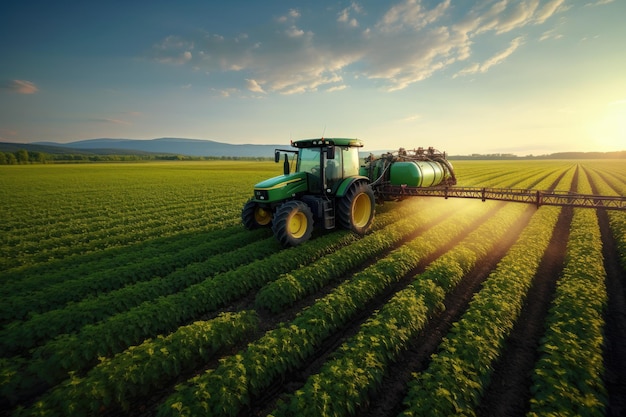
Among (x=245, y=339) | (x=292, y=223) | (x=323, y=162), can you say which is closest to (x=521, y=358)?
(x=245, y=339)

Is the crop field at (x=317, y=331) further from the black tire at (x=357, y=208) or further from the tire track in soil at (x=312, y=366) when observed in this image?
the black tire at (x=357, y=208)

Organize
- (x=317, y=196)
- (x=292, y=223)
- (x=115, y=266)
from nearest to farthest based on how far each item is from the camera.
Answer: (x=115, y=266), (x=292, y=223), (x=317, y=196)

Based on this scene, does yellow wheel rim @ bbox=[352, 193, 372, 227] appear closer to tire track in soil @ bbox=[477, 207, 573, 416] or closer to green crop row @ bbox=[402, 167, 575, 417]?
green crop row @ bbox=[402, 167, 575, 417]

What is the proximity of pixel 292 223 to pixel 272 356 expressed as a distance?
5052 mm

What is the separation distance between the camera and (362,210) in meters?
11.4

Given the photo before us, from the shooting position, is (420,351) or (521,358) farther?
(420,351)

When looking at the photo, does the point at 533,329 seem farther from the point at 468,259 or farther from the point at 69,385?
the point at 69,385

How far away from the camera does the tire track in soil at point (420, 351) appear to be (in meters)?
3.88

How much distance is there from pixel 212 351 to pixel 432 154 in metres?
16.7

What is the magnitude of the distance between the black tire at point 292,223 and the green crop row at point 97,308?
5.07 ft

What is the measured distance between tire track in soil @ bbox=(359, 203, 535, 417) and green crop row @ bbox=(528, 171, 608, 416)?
142 centimetres

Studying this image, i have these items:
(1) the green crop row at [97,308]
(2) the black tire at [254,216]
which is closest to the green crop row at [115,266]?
(1) the green crop row at [97,308]

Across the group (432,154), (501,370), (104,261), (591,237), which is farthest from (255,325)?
(432,154)

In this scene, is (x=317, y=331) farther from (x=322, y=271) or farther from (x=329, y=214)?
(x=329, y=214)
